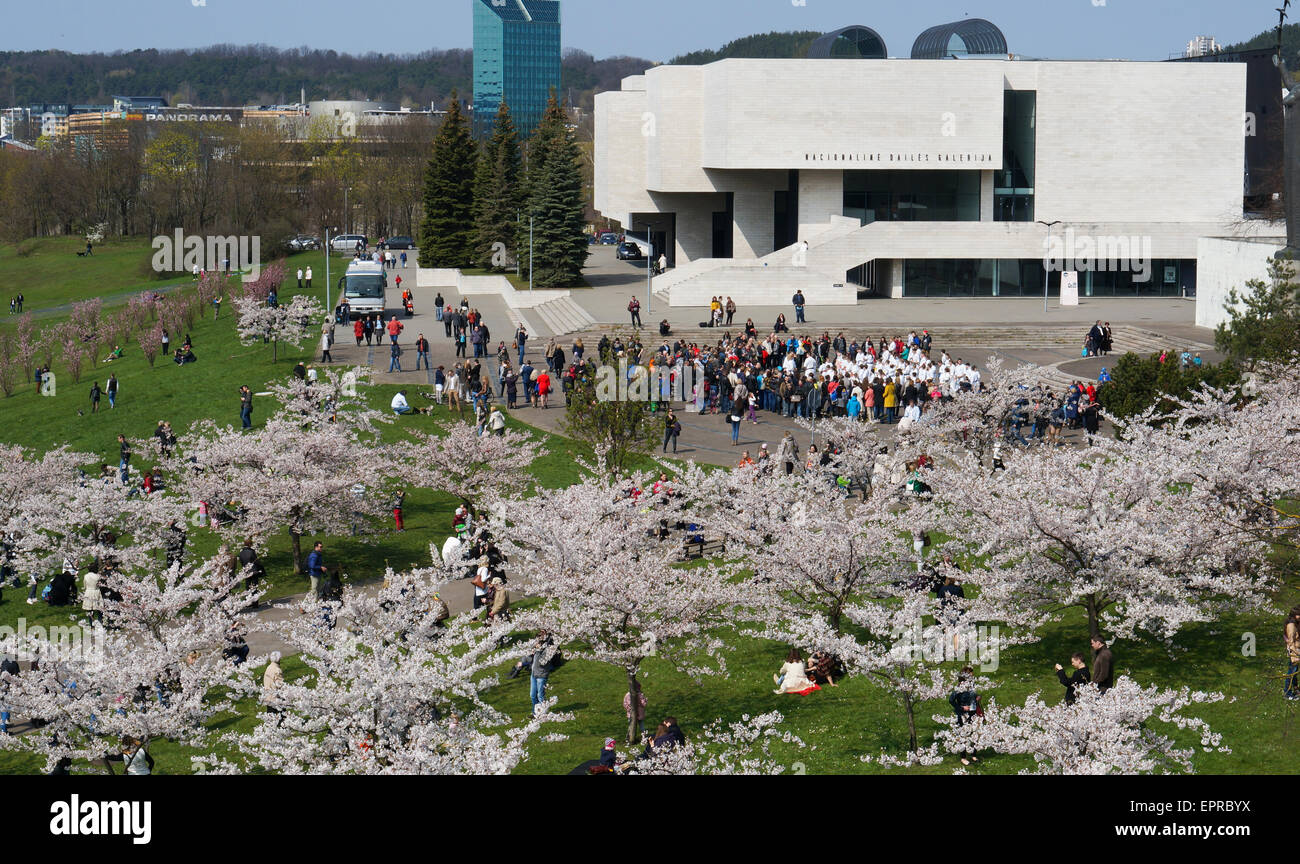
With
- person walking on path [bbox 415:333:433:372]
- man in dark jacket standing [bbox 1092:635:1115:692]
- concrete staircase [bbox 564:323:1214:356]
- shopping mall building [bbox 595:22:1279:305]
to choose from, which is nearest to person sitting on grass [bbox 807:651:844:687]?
man in dark jacket standing [bbox 1092:635:1115:692]

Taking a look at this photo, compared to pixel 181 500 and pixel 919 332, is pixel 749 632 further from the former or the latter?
pixel 919 332

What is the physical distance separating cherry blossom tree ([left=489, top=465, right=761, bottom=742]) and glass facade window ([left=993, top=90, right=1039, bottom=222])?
146ft

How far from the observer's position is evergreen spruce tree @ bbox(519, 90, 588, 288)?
58.3 m

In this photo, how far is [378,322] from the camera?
45406 mm

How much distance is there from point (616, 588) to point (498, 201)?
49733mm

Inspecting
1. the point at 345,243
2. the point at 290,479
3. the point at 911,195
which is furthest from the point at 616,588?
the point at 345,243

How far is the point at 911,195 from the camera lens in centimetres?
6088

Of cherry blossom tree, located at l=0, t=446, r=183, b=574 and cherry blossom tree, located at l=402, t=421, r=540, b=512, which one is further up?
cherry blossom tree, located at l=402, t=421, r=540, b=512

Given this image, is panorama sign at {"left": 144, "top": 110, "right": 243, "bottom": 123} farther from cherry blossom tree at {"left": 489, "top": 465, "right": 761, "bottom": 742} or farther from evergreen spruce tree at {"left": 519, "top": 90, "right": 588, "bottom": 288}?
cherry blossom tree at {"left": 489, "top": 465, "right": 761, "bottom": 742}
